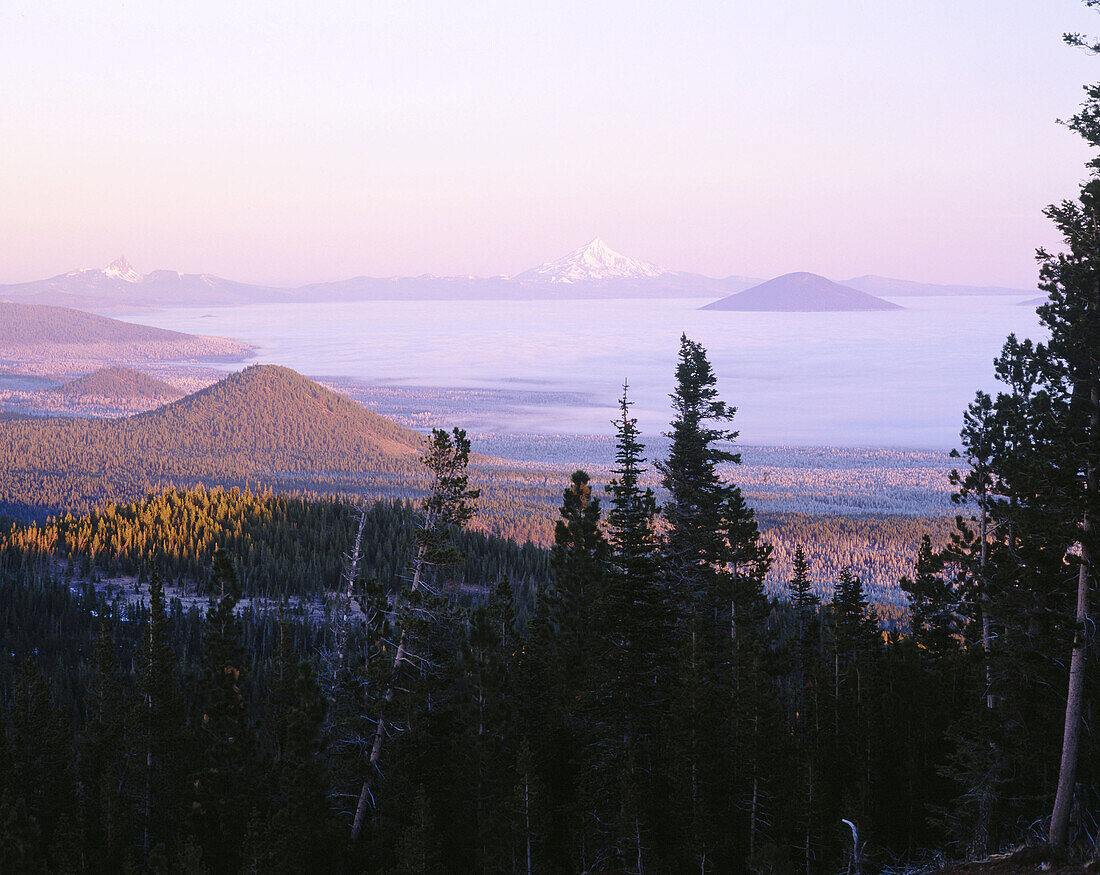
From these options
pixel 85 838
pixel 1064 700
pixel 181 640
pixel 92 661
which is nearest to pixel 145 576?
pixel 181 640

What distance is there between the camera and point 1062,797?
24828 millimetres

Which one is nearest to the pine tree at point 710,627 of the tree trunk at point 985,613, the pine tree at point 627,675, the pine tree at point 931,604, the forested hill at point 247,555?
the pine tree at point 627,675

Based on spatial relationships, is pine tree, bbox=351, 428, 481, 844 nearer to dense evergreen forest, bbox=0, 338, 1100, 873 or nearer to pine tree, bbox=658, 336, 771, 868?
dense evergreen forest, bbox=0, 338, 1100, 873

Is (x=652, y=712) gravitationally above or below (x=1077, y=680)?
below

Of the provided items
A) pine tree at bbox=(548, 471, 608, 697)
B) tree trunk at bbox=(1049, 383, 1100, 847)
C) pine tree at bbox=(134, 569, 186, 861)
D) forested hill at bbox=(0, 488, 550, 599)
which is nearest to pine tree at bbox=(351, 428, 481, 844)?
pine tree at bbox=(548, 471, 608, 697)

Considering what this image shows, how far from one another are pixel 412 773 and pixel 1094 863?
89.3 feet

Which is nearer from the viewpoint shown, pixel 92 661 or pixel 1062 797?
pixel 1062 797

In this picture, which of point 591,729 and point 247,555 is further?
point 247,555

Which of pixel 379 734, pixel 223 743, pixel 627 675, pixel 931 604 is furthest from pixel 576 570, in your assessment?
pixel 223 743

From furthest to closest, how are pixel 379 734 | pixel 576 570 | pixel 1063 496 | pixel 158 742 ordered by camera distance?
1. pixel 158 742
2. pixel 576 570
3. pixel 379 734
4. pixel 1063 496

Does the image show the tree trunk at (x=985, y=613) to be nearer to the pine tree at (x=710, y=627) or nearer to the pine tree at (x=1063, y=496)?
the pine tree at (x=1063, y=496)

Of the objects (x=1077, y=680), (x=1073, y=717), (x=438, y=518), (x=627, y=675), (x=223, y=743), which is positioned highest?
(x=438, y=518)

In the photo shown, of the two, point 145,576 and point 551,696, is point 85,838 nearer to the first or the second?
point 551,696

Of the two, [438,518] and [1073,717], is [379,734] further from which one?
[1073,717]
